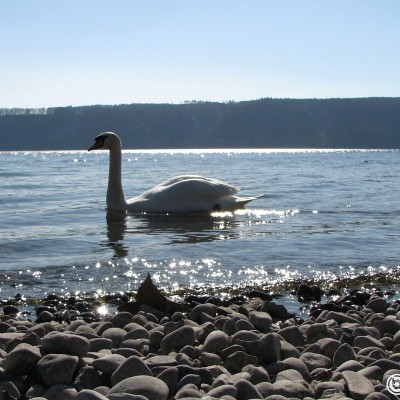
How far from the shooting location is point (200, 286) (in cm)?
689

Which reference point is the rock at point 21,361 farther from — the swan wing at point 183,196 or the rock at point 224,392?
the swan wing at point 183,196

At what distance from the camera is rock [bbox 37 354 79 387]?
12.4 feet

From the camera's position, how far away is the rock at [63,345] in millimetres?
4066

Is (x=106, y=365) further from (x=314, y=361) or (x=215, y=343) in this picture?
(x=314, y=361)

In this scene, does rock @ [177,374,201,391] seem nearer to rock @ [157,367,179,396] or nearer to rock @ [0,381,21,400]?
rock @ [157,367,179,396]

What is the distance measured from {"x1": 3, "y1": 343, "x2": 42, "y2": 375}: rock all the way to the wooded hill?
113 meters

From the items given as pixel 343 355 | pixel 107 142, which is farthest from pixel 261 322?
pixel 107 142

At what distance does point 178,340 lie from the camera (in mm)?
4418

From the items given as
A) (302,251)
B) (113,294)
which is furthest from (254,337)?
(302,251)

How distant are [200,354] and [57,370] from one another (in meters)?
0.88

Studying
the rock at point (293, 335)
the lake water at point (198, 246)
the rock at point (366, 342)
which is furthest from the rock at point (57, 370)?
the lake water at point (198, 246)

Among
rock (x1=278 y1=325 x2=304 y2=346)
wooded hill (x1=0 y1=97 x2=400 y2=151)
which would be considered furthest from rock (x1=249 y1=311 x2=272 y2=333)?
wooded hill (x1=0 y1=97 x2=400 y2=151)

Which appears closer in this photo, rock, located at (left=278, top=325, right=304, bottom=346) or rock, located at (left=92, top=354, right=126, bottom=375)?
rock, located at (left=92, top=354, right=126, bottom=375)

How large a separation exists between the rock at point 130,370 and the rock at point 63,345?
38 cm
